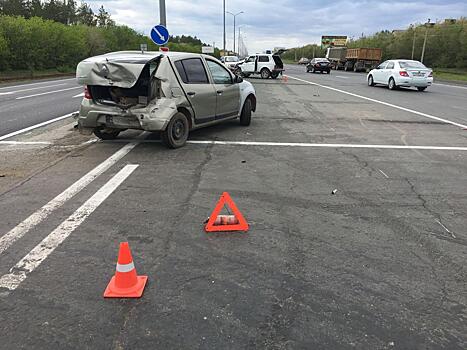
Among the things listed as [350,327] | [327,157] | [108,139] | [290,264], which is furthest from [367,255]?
[108,139]

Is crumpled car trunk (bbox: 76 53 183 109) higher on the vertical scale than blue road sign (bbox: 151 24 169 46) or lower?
lower

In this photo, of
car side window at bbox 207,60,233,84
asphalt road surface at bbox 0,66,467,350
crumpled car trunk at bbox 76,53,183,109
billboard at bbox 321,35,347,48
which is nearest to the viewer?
asphalt road surface at bbox 0,66,467,350

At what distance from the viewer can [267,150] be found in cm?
804

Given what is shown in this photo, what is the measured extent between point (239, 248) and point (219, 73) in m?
5.99

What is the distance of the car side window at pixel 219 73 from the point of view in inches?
353

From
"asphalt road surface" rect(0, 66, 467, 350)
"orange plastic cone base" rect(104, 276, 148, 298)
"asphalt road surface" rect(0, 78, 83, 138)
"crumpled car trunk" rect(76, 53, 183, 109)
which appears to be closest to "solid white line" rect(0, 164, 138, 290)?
"asphalt road surface" rect(0, 66, 467, 350)

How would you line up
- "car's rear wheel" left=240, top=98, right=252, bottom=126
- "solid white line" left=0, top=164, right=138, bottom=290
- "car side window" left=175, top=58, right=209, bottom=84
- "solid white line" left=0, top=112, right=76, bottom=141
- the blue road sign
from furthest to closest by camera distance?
the blue road sign, "car's rear wheel" left=240, top=98, right=252, bottom=126, "solid white line" left=0, top=112, right=76, bottom=141, "car side window" left=175, top=58, right=209, bottom=84, "solid white line" left=0, top=164, right=138, bottom=290

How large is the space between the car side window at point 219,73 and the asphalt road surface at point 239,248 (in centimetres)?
189

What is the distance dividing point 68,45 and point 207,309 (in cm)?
4333

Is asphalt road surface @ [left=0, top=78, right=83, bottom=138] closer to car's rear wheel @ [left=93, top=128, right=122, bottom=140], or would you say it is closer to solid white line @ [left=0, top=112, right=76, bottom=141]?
solid white line @ [left=0, top=112, right=76, bottom=141]

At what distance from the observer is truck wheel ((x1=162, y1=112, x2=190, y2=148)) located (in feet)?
25.4

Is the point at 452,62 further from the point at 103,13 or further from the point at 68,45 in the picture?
the point at 103,13

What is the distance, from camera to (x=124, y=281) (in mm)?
3201

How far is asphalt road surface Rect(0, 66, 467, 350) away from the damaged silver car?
Answer: 55 cm
